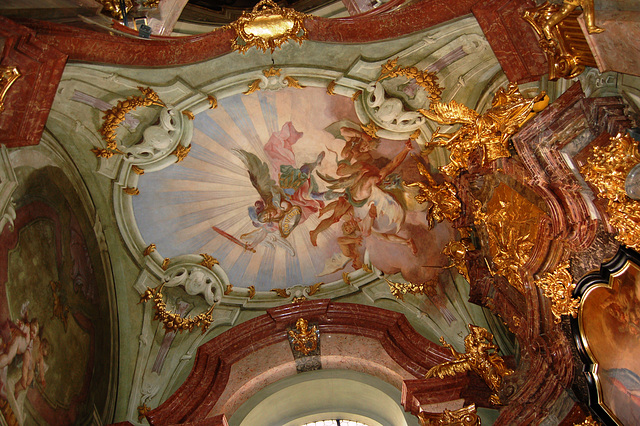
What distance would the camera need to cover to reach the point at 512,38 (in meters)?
7.20

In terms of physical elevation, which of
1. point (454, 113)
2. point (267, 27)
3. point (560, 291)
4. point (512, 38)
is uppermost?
point (267, 27)

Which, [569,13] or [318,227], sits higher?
[318,227]

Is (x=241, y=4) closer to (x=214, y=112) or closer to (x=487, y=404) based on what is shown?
(x=214, y=112)

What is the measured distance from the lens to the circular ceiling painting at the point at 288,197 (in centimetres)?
923

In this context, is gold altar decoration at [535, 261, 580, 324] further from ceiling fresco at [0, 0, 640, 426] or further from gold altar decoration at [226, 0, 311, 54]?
gold altar decoration at [226, 0, 311, 54]

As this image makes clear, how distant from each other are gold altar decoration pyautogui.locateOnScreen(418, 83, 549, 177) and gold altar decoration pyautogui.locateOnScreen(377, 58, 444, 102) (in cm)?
55

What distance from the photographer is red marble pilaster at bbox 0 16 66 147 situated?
649 cm

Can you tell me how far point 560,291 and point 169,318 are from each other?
629 cm

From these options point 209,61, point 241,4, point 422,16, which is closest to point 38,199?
point 209,61

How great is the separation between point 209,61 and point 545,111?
182 inches

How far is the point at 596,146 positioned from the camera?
562 centimetres

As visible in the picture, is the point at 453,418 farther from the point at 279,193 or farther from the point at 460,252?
the point at 279,193

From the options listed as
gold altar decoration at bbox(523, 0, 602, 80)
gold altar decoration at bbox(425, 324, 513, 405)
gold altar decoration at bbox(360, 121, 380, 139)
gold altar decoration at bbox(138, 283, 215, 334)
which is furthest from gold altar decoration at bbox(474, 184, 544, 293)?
gold altar decoration at bbox(138, 283, 215, 334)

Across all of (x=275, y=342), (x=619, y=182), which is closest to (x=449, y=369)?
(x=275, y=342)
